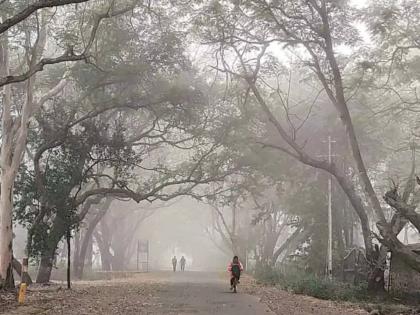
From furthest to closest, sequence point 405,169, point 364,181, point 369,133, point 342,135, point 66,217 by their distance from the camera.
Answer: point 405,169, point 342,135, point 369,133, point 66,217, point 364,181

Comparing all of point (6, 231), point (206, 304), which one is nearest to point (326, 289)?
point (206, 304)

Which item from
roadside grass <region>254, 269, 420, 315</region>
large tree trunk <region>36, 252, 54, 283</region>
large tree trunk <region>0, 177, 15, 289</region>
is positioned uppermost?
large tree trunk <region>0, 177, 15, 289</region>

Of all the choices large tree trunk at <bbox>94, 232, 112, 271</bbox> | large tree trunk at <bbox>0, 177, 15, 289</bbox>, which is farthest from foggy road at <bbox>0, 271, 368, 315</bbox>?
large tree trunk at <bbox>94, 232, 112, 271</bbox>

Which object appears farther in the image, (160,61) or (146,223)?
(146,223)

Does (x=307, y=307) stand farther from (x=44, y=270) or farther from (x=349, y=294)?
(x=44, y=270)

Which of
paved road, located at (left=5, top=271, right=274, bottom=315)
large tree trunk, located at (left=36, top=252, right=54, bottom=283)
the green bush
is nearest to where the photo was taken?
paved road, located at (left=5, top=271, right=274, bottom=315)

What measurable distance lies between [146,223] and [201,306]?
55354 millimetres

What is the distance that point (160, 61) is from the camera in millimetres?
24672

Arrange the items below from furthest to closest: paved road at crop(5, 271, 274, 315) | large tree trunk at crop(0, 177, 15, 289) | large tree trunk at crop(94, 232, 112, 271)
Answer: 1. large tree trunk at crop(94, 232, 112, 271)
2. large tree trunk at crop(0, 177, 15, 289)
3. paved road at crop(5, 271, 274, 315)

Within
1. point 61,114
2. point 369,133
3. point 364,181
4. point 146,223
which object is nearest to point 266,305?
point 364,181

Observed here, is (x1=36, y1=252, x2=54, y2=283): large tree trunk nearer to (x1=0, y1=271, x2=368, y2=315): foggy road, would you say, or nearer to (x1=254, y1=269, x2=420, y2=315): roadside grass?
(x1=0, y1=271, x2=368, y2=315): foggy road

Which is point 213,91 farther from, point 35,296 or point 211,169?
point 35,296

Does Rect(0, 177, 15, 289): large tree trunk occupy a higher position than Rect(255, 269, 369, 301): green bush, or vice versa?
Rect(0, 177, 15, 289): large tree trunk

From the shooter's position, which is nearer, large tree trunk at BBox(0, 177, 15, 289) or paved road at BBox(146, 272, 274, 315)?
paved road at BBox(146, 272, 274, 315)
